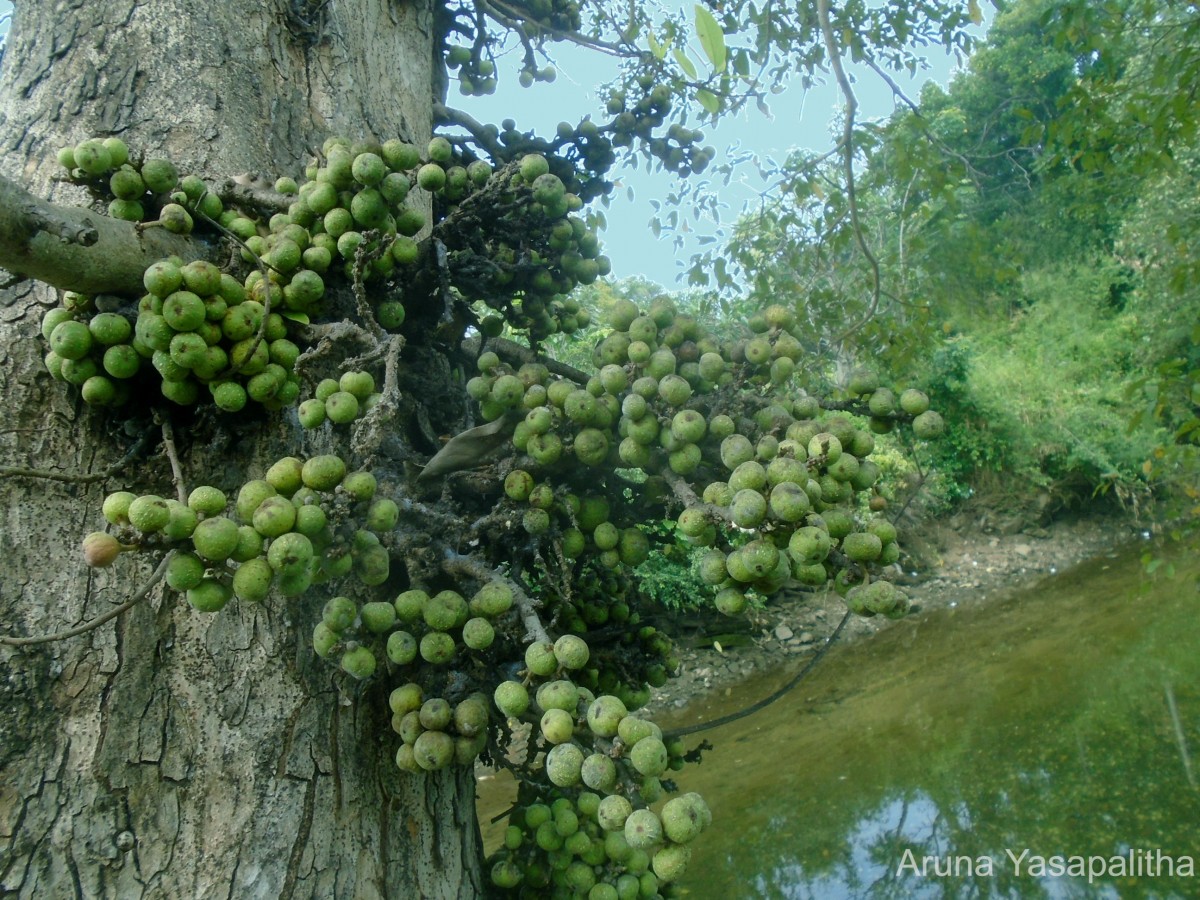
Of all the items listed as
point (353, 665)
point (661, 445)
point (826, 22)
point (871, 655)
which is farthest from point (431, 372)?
point (871, 655)

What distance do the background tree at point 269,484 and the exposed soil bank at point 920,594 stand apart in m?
4.42

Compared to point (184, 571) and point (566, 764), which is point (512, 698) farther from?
point (184, 571)

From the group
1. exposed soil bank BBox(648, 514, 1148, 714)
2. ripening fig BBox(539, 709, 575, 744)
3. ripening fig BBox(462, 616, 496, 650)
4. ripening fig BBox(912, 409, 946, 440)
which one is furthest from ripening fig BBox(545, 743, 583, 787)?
exposed soil bank BBox(648, 514, 1148, 714)

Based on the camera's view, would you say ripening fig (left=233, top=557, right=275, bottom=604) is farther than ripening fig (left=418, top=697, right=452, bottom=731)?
No

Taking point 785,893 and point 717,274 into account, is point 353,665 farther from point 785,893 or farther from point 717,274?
point 717,274

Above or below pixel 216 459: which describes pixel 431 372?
above

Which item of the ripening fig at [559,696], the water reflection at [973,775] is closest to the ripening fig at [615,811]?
the ripening fig at [559,696]

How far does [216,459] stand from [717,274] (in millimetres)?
3764

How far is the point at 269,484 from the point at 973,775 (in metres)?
4.95

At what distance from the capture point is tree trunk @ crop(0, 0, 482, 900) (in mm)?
1183

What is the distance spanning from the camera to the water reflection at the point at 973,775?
12.8 ft

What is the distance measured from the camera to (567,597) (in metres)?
1.50

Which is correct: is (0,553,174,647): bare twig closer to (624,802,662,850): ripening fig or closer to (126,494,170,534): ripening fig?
(126,494,170,534): ripening fig

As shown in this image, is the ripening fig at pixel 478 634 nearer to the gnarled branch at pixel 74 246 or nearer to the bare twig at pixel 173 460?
the bare twig at pixel 173 460
